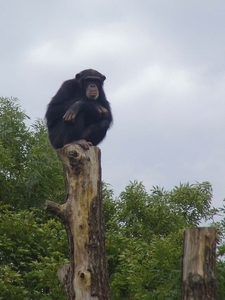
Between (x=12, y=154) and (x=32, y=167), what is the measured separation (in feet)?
3.65

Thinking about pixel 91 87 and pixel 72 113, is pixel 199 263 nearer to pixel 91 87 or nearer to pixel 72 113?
pixel 72 113

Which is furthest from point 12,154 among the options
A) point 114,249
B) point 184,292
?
point 184,292

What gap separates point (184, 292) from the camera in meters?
5.53

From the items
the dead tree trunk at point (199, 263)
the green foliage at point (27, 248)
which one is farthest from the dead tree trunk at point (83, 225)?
the green foliage at point (27, 248)

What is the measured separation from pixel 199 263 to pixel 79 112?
361cm

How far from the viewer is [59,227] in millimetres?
12953

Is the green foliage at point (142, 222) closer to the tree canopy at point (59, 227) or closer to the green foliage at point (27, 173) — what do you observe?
the tree canopy at point (59, 227)

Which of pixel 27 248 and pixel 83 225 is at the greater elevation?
pixel 27 248

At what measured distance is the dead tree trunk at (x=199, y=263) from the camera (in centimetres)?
547

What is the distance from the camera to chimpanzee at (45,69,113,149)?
28.0ft

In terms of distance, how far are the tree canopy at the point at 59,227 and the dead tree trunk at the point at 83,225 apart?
4.34ft

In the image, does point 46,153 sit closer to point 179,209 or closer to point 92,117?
point 179,209

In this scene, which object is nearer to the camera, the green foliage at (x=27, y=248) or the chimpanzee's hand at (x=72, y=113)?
the chimpanzee's hand at (x=72, y=113)

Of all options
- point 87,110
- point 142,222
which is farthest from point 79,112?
point 142,222
